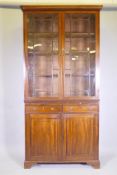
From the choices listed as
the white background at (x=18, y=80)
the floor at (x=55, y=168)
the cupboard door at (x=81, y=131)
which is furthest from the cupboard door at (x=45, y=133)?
the white background at (x=18, y=80)

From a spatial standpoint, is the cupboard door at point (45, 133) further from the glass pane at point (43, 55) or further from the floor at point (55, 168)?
the glass pane at point (43, 55)

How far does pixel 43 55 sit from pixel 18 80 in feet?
2.53

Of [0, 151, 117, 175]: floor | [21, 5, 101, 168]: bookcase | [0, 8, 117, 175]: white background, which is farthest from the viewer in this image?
[0, 8, 117, 175]: white background

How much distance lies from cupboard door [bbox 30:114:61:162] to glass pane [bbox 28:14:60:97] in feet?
1.13

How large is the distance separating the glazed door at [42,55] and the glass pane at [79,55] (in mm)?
150

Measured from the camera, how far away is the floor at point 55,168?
3770mm

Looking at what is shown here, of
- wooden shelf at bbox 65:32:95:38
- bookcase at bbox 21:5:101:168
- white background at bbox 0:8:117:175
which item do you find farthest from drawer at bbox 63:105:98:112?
wooden shelf at bbox 65:32:95:38

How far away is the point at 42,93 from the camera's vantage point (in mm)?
4062

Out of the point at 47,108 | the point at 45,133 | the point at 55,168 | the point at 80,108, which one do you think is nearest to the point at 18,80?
the point at 47,108

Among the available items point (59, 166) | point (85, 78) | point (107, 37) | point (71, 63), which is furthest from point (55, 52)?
point (59, 166)

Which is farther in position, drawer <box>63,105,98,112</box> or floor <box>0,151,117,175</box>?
drawer <box>63,105,98,112</box>

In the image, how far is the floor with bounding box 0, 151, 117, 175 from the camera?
148 inches

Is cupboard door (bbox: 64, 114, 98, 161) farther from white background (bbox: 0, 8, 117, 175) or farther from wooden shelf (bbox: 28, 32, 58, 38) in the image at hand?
wooden shelf (bbox: 28, 32, 58, 38)

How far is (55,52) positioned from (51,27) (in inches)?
14.5
